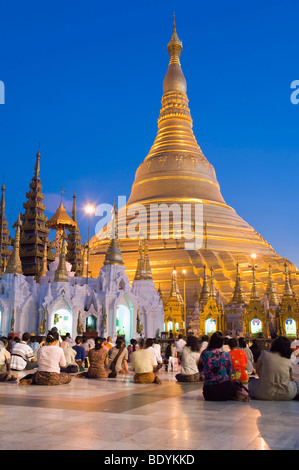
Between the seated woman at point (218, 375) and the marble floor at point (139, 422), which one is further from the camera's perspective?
the seated woman at point (218, 375)

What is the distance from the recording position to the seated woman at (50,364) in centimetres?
956

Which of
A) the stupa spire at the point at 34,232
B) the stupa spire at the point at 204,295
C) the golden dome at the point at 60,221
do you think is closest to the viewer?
the stupa spire at the point at 204,295

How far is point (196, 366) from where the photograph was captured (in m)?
11.2

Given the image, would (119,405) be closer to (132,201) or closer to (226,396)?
Answer: (226,396)

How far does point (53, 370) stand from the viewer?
991cm

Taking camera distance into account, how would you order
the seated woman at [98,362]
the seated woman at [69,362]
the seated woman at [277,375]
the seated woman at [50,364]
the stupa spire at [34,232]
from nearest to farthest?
the seated woman at [277,375]
the seated woman at [50,364]
the seated woman at [98,362]
the seated woman at [69,362]
the stupa spire at [34,232]

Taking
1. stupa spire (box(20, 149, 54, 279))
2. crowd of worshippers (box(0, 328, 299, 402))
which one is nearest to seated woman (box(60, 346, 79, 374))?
crowd of worshippers (box(0, 328, 299, 402))

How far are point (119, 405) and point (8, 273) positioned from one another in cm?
2183

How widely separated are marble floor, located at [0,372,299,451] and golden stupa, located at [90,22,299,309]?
28.9 metres

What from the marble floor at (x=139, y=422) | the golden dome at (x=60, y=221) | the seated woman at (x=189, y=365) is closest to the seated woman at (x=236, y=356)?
the marble floor at (x=139, y=422)

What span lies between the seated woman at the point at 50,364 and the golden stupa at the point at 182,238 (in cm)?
2743

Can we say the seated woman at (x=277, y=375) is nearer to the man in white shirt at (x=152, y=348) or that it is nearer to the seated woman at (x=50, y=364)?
the seated woman at (x=50, y=364)

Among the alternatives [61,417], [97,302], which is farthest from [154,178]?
[61,417]

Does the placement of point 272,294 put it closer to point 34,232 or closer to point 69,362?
point 34,232
